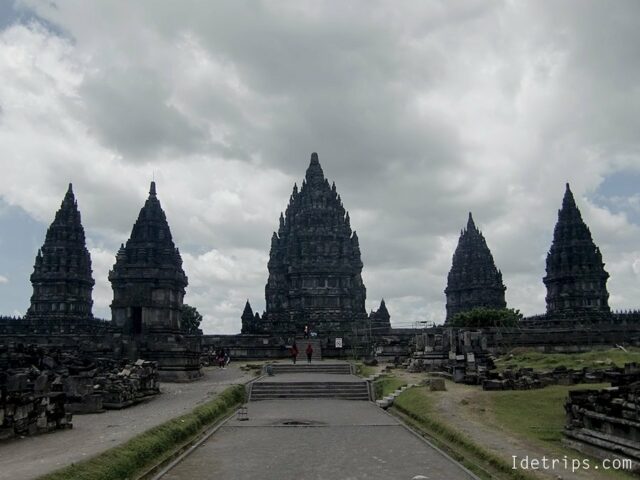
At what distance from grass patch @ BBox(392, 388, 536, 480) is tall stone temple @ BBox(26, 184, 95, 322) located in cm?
6107

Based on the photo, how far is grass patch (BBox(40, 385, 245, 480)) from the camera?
35.7 feet

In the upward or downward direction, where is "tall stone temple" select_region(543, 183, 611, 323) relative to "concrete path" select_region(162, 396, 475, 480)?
upward

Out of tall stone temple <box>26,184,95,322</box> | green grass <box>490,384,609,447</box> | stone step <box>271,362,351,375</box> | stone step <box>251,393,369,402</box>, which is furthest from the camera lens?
tall stone temple <box>26,184,95,322</box>

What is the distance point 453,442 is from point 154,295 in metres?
38.9

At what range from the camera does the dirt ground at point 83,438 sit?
11441mm

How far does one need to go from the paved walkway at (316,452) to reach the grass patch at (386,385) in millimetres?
5391

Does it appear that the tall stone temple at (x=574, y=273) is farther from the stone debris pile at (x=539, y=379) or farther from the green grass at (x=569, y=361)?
the stone debris pile at (x=539, y=379)

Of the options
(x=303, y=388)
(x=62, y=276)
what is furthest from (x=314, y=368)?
(x=62, y=276)

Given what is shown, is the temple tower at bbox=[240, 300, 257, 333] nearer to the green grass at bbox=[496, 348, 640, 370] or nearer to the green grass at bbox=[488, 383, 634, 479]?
the green grass at bbox=[496, 348, 640, 370]

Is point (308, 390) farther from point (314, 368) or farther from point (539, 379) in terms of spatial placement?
point (314, 368)

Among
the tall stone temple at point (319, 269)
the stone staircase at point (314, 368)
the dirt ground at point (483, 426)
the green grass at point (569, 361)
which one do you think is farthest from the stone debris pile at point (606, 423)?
the tall stone temple at point (319, 269)

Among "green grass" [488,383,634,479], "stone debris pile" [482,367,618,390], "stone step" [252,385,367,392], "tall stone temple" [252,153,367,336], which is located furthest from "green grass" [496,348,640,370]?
"tall stone temple" [252,153,367,336]

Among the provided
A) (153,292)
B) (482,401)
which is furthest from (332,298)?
(482,401)

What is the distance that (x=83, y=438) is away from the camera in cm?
1522
